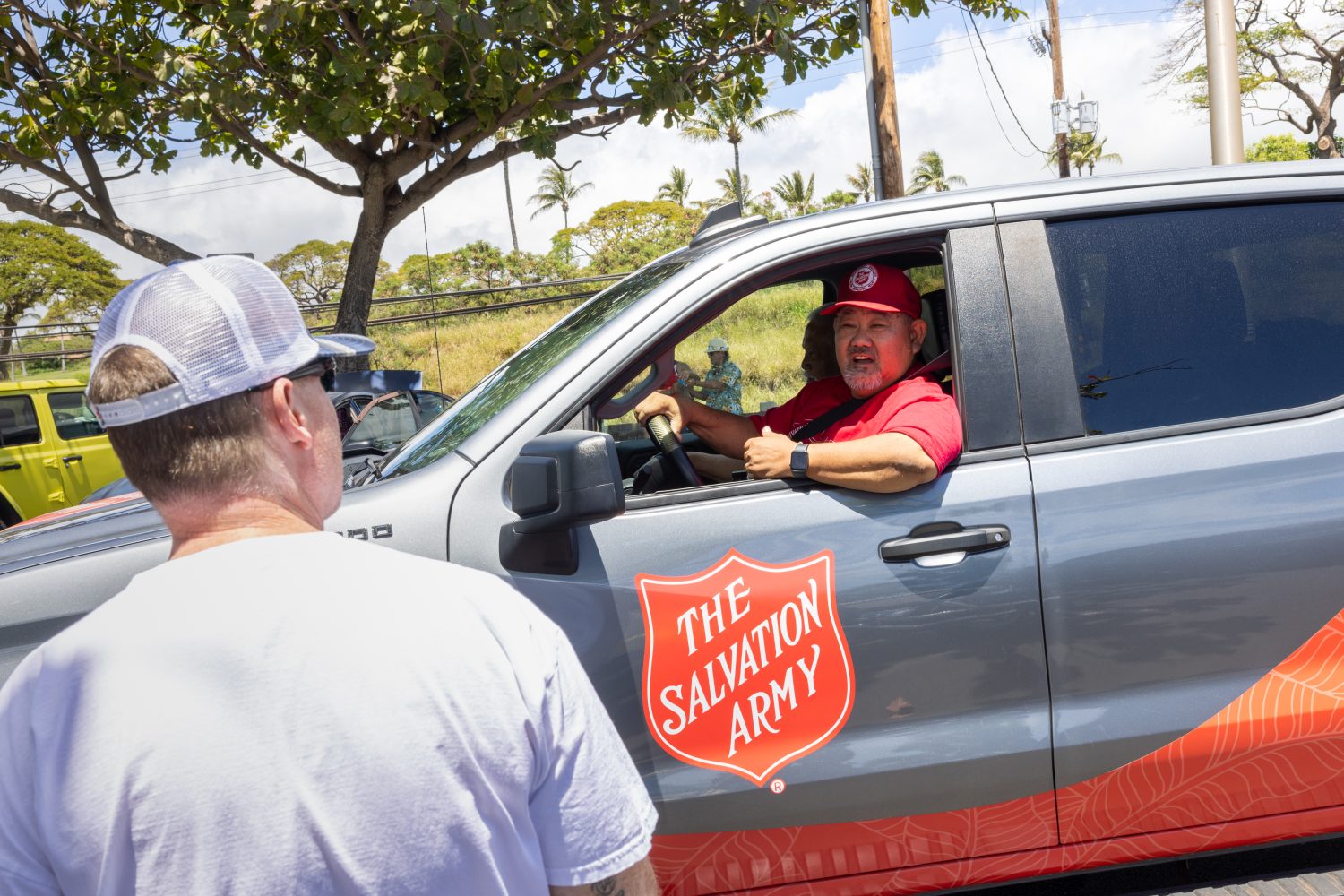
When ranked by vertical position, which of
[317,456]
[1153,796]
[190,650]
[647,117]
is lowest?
[1153,796]

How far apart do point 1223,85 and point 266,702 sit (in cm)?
826

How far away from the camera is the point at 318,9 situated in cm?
843

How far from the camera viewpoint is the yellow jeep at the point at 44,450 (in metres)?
10.1

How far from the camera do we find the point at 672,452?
302cm

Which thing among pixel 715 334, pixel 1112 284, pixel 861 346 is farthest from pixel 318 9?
pixel 1112 284

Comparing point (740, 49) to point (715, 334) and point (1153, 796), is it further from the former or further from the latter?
point (1153, 796)

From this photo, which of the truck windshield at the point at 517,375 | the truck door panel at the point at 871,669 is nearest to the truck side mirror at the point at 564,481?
the truck door panel at the point at 871,669

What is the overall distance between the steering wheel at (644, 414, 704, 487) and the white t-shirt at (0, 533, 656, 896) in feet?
6.14

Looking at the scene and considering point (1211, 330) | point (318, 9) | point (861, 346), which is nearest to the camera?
point (1211, 330)

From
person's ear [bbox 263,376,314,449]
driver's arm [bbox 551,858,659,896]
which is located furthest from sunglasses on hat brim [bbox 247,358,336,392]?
driver's arm [bbox 551,858,659,896]

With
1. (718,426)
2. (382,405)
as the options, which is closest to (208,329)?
(718,426)

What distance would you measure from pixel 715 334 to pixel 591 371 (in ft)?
3.50

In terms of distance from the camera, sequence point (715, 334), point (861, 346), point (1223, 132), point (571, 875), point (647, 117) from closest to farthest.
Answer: point (571, 875)
point (861, 346)
point (715, 334)
point (1223, 132)
point (647, 117)

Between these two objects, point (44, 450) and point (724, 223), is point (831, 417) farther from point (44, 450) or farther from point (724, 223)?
point (44, 450)
